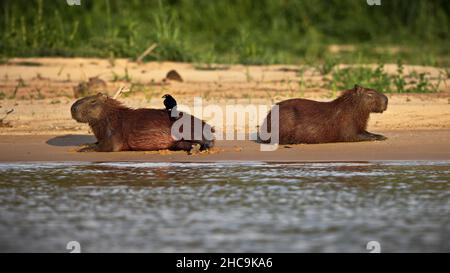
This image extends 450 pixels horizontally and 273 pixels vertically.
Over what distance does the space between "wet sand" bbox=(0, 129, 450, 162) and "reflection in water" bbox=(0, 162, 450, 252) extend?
0.32 meters

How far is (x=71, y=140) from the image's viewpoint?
34.8 ft

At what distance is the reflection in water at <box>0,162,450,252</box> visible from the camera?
246 inches

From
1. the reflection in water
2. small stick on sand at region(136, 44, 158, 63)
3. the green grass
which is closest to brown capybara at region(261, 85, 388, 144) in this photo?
the reflection in water

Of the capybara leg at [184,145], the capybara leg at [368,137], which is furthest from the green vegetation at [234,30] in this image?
the capybara leg at [184,145]

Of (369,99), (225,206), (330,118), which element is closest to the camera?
(225,206)

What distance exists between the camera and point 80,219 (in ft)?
22.7

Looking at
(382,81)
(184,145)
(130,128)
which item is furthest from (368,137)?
(382,81)

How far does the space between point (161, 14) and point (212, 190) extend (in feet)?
29.4

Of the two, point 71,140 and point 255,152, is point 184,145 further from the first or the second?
point 71,140

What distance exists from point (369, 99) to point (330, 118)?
456mm

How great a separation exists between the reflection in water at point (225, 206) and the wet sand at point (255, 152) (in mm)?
318

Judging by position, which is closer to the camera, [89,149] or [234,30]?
[89,149]

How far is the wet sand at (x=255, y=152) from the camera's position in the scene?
952 cm
